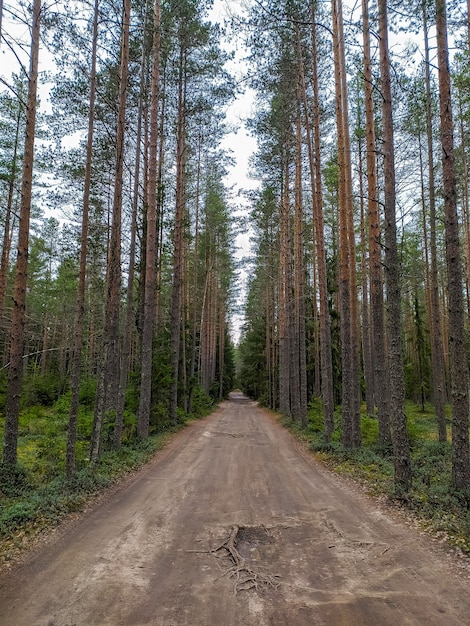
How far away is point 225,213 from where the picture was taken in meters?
26.2

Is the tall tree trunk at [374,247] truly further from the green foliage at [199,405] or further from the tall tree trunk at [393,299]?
the green foliage at [199,405]

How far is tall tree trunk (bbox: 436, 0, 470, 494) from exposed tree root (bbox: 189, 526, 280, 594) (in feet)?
13.1

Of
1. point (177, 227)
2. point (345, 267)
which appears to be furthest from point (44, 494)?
point (177, 227)

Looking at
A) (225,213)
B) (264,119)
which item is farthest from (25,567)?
(225,213)

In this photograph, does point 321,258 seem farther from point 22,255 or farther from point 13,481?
point 13,481

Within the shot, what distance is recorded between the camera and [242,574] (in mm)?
3963

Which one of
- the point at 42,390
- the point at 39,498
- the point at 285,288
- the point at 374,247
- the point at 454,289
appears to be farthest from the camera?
the point at 42,390

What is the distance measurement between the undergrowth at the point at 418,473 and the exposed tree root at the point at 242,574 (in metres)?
2.45

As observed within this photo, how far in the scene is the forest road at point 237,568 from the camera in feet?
10.8

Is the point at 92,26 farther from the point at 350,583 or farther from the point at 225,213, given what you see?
the point at 225,213

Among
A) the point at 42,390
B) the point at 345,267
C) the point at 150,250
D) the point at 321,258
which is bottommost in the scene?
the point at 42,390

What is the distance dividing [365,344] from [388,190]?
15370mm

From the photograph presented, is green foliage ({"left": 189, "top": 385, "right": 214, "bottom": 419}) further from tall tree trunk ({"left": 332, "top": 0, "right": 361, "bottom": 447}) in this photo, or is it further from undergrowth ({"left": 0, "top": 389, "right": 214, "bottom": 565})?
tall tree trunk ({"left": 332, "top": 0, "right": 361, "bottom": 447})

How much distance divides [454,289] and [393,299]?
3.30 feet
